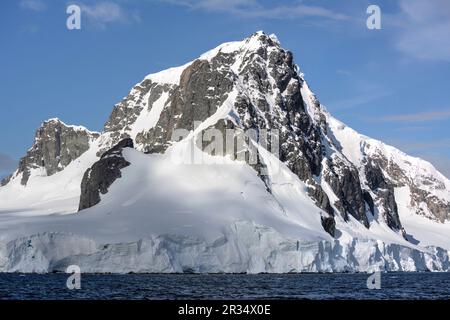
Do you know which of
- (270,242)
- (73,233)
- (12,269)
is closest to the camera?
(12,269)

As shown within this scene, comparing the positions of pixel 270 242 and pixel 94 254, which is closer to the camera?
pixel 94 254

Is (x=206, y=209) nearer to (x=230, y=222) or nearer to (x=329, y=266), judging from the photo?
(x=230, y=222)

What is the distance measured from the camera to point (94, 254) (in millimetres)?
156750

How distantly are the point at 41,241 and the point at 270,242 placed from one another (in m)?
52.6
